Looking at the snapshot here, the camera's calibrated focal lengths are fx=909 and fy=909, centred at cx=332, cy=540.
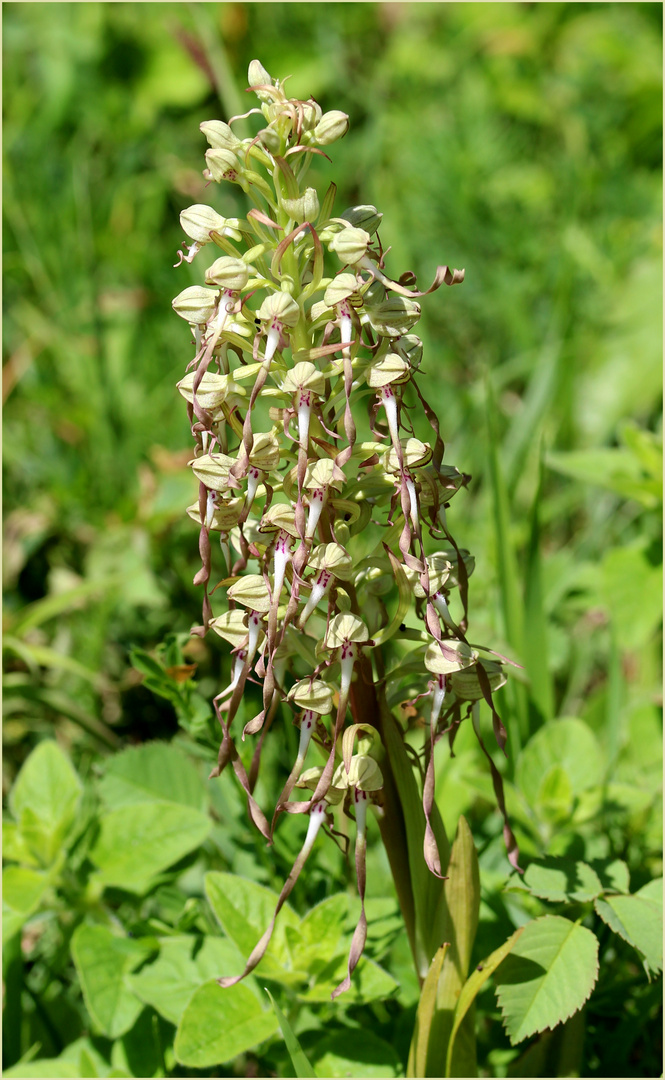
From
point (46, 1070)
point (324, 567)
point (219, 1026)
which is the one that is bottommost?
point (46, 1070)

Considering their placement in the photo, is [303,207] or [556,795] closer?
[303,207]

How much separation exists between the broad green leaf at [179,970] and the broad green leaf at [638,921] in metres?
0.61

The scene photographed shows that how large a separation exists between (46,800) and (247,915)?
51cm

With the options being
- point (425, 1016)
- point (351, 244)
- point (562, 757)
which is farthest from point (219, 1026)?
point (351, 244)

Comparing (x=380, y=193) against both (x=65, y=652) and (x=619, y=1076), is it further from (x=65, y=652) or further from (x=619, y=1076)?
(x=619, y=1076)

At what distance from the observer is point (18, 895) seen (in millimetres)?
1618

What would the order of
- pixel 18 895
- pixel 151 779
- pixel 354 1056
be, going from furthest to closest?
→ pixel 151 779 < pixel 18 895 < pixel 354 1056

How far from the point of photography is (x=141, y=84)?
16.8 ft

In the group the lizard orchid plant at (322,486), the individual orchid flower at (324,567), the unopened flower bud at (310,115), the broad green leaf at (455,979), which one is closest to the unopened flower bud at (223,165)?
the lizard orchid plant at (322,486)

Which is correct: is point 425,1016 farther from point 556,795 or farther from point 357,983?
point 556,795

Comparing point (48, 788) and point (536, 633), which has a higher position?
point (536, 633)

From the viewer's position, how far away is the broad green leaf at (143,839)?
1635 mm

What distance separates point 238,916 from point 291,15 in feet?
17.5

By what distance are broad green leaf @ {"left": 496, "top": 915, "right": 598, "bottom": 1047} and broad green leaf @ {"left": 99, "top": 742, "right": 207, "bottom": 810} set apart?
0.70 m
